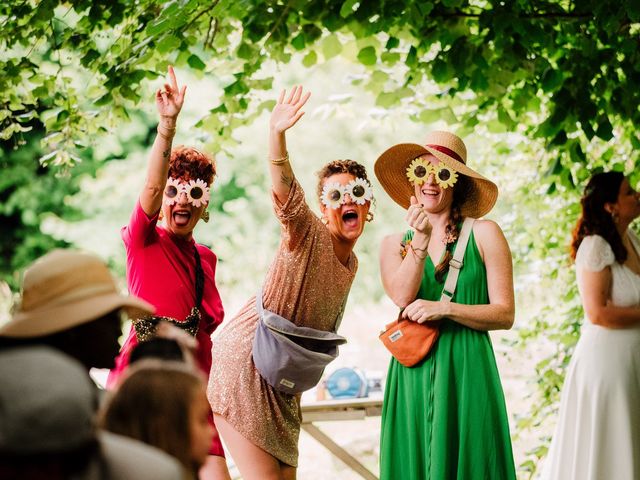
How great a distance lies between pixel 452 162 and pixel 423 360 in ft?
3.02

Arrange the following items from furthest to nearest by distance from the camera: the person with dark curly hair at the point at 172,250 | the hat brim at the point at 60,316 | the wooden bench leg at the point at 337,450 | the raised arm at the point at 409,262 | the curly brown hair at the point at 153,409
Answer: the wooden bench leg at the point at 337,450 < the raised arm at the point at 409,262 < the person with dark curly hair at the point at 172,250 < the hat brim at the point at 60,316 < the curly brown hair at the point at 153,409

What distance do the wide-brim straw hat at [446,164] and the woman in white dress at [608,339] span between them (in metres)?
1.16

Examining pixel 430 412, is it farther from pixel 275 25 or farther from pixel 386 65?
pixel 386 65

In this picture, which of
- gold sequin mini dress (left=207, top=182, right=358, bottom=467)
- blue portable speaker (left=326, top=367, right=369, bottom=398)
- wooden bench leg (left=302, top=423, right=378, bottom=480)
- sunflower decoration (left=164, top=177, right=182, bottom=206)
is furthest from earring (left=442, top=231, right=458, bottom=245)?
blue portable speaker (left=326, top=367, right=369, bottom=398)

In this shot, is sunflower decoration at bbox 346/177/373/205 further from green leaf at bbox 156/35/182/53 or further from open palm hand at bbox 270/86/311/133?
green leaf at bbox 156/35/182/53

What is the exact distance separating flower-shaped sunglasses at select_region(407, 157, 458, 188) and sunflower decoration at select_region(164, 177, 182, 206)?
1072mm

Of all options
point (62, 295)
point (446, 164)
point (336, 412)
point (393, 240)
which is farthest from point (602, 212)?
point (62, 295)

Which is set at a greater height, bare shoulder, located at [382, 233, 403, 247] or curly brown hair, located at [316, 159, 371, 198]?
curly brown hair, located at [316, 159, 371, 198]

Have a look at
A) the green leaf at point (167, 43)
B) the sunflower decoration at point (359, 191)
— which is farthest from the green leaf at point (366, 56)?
the sunflower decoration at point (359, 191)

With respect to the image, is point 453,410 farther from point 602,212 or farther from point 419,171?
point 602,212

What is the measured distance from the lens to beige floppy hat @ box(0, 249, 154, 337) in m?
2.48

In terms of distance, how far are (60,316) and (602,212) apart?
150 inches

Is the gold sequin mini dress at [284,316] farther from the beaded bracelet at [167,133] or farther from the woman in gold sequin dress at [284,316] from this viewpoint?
the beaded bracelet at [167,133]

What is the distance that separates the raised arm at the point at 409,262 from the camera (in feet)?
14.0
